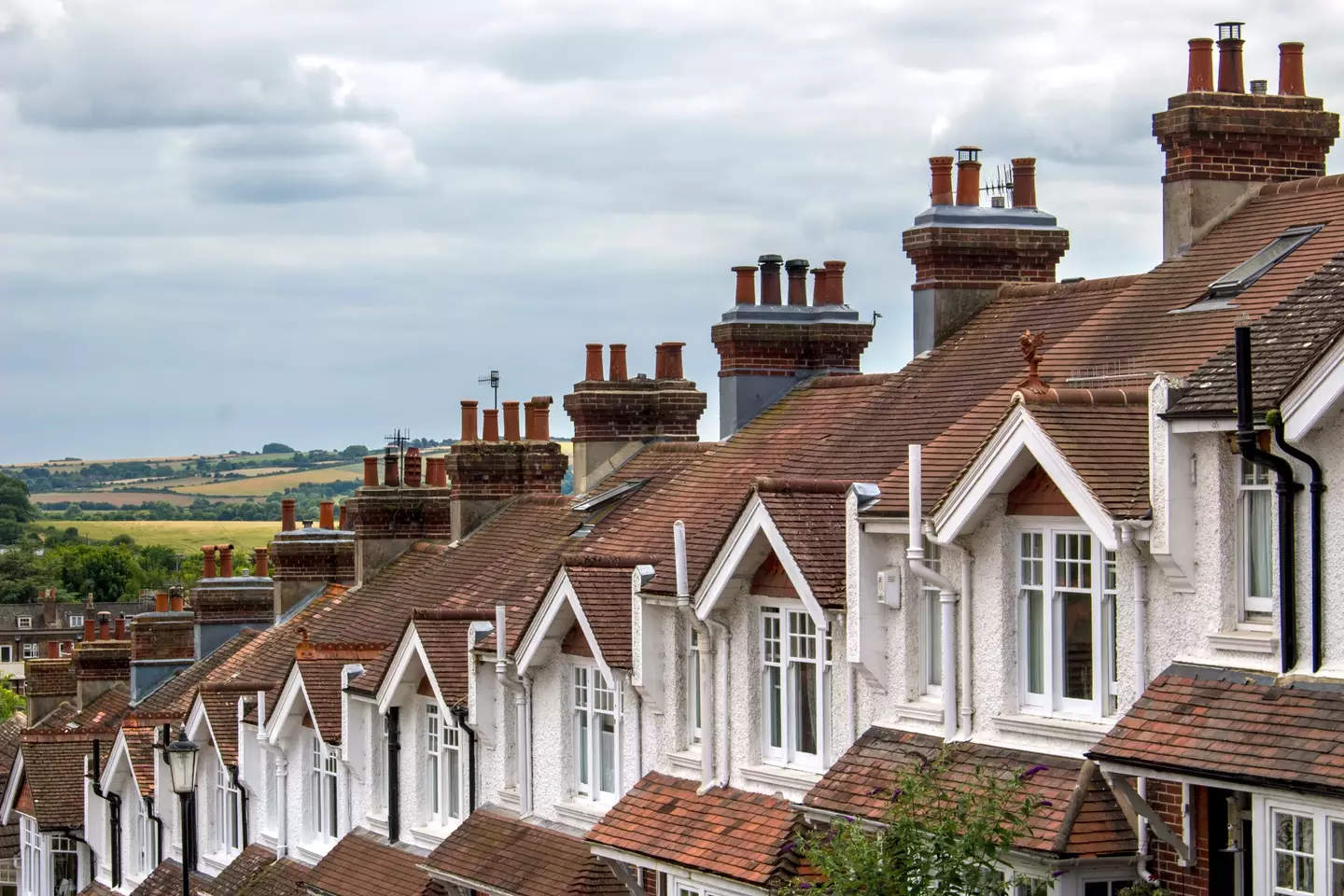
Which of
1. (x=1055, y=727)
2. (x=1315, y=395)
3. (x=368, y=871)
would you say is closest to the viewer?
(x=1315, y=395)

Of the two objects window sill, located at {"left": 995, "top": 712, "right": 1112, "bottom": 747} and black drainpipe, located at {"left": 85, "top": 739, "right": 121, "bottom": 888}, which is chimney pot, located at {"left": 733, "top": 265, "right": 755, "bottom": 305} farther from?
black drainpipe, located at {"left": 85, "top": 739, "right": 121, "bottom": 888}

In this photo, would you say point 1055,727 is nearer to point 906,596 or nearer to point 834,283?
point 906,596

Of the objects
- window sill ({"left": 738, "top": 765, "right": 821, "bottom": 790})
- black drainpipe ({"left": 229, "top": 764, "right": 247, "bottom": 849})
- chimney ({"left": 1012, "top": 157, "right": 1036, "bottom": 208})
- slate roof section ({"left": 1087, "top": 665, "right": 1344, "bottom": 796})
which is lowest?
black drainpipe ({"left": 229, "top": 764, "right": 247, "bottom": 849})

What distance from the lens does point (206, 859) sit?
141 feet

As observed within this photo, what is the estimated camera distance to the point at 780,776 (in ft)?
76.1

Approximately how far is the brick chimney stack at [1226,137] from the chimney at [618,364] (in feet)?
43.3

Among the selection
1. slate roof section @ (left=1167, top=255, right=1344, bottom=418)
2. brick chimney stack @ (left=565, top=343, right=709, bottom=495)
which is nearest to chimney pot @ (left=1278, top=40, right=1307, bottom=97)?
slate roof section @ (left=1167, top=255, right=1344, bottom=418)

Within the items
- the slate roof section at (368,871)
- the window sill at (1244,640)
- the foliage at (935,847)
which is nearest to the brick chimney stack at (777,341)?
the slate roof section at (368,871)

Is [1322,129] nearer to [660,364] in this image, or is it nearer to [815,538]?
[815,538]

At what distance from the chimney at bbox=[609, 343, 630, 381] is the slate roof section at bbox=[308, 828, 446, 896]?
7.83m

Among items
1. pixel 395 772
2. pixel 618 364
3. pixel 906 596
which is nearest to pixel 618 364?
pixel 618 364

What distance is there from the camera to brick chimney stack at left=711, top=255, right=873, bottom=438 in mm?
30516

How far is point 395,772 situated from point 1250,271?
16.4m

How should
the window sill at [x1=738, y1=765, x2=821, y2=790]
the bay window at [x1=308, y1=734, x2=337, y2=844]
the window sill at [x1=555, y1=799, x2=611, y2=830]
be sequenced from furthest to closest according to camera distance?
the bay window at [x1=308, y1=734, x2=337, y2=844]
the window sill at [x1=555, y1=799, x2=611, y2=830]
the window sill at [x1=738, y1=765, x2=821, y2=790]
